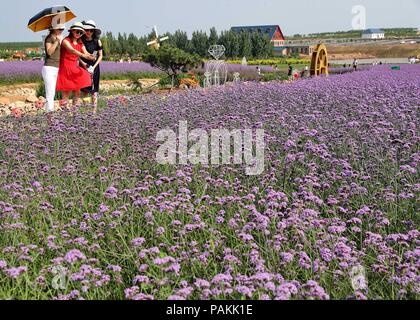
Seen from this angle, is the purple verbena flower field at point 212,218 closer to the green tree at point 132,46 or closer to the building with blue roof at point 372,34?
the green tree at point 132,46

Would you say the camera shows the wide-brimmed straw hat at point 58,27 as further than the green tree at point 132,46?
No

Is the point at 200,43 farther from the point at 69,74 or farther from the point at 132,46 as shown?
the point at 69,74

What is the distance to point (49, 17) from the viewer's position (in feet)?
29.4

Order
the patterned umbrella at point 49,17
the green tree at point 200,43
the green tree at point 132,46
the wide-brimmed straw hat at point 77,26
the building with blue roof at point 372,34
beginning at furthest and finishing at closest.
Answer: the building with blue roof at point 372,34
the green tree at point 200,43
the green tree at point 132,46
the patterned umbrella at point 49,17
the wide-brimmed straw hat at point 77,26

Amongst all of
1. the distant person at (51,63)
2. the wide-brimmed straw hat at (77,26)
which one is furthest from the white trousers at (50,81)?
the wide-brimmed straw hat at (77,26)

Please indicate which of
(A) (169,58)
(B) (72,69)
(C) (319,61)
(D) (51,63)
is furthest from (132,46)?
(D) (51,63)

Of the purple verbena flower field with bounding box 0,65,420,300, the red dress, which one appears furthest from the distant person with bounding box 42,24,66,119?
the purple verbena flower field with bounding box 0,65,420,300

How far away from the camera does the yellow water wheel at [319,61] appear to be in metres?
18.9

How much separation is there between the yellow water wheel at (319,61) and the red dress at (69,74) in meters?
11.2

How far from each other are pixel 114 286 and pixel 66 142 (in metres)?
2.85

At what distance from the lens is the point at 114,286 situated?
116 inches

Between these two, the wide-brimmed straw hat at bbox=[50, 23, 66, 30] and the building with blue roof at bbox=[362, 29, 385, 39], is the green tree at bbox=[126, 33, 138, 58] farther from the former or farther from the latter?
the building with blue roof at bbox=[362, 29, 385, 39]
